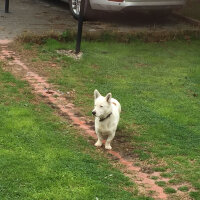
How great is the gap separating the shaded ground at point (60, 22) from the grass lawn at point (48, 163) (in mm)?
4647

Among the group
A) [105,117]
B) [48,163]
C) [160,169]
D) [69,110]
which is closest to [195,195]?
[160,169]

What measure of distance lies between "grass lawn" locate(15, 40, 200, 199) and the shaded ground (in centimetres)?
102

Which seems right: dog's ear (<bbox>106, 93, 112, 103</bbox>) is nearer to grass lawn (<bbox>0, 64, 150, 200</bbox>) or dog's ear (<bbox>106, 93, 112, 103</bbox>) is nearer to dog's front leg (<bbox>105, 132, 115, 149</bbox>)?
dog's front leg (<bbox>105, 132, 115, 149</bbox>)

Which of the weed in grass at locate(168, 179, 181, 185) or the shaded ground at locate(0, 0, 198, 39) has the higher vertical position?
the shaded ground at locate(0, 0, 198, 39)

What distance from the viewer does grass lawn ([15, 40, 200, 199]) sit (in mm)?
6121

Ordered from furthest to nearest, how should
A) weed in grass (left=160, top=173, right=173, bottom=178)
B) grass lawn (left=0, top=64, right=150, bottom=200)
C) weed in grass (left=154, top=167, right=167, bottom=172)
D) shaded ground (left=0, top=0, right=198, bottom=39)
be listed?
1. shaded ground (left=0, top=0, right=198, bottom=39)
2. weed in grass (left=154, top=167, right=167, bottom=172)
3. weed in grass (left=160, top=173, right=173, bottom=178)
4. grass lawn (left=0, top=64, right=150, bottom=200)

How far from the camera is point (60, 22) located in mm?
12453

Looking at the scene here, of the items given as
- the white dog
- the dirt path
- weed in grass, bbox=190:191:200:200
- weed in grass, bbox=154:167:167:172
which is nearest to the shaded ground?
the dirt path

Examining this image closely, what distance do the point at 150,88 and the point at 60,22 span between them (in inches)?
184

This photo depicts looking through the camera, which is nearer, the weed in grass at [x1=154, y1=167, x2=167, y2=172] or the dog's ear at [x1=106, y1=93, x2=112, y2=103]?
the weed in grass at [x1=154, y1=167, x2=167, y2=172]

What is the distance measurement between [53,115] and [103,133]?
1164 mm

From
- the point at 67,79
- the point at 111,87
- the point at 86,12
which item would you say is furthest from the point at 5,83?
the point at 86,12

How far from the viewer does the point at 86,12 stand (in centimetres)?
1213

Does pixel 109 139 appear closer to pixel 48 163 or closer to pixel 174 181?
pixel 48 163
